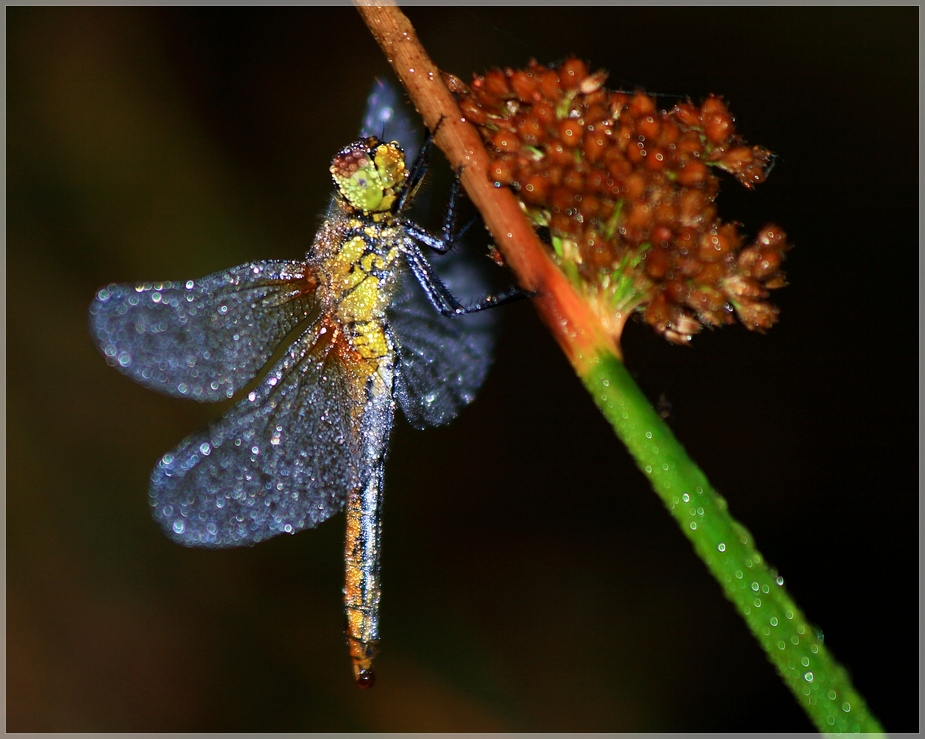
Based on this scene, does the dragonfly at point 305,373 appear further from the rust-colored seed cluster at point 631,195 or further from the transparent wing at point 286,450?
the rust-colored seed cluster at point 631,195

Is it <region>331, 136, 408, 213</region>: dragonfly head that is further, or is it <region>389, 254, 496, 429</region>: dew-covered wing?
<region>389, 254, 496, 429</region>: dew-covered wing

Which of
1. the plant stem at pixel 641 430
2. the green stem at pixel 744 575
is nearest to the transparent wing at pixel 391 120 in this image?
the plant stem at pixel 641 430

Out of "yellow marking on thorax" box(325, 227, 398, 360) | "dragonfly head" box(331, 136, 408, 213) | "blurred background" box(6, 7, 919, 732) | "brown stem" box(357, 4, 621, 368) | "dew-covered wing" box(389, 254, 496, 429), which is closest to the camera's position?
"brown stem" box(357, 4, 621, 368)

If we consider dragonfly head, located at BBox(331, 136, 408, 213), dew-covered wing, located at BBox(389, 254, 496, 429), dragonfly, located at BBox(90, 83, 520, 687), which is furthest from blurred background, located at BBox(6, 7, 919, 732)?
dragonfly head, located at BBox(331, 136, 408, 213)

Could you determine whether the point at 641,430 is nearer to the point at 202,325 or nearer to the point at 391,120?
the point at 391,120

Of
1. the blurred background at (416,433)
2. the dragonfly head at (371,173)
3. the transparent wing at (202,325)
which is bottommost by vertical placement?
the blurred background at (416,433)

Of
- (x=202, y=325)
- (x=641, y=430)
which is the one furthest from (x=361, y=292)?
(x=641, y=430)

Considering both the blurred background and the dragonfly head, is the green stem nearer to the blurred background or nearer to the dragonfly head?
the dragonfly head
